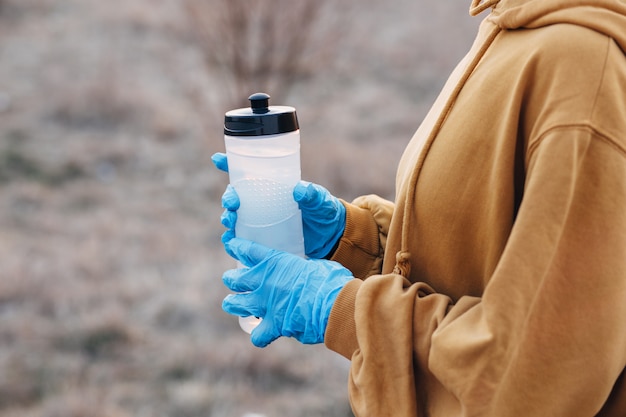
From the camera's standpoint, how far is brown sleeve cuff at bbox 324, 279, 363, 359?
4.75 feet

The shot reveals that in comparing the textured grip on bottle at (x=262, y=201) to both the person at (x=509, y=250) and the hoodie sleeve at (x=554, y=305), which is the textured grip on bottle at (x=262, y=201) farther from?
the hoodie sleeve at (x=554, y=305)

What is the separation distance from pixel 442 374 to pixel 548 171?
44 centimetres

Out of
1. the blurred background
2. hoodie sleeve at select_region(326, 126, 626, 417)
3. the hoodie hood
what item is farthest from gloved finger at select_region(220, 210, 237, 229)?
the blurred background

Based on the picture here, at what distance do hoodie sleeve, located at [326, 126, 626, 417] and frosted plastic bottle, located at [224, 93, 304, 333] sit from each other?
59cm

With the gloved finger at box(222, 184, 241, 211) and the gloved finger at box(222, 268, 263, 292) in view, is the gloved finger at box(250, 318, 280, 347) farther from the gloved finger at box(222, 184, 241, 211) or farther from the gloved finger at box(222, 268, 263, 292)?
the gloved finger at box(222, 184, 241, 211)

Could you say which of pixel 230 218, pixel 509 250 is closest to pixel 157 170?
pixel 230 218

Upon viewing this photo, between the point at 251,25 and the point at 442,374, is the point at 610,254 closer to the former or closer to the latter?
the point at 442,374

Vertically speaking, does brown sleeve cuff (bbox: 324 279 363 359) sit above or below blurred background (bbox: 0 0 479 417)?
above

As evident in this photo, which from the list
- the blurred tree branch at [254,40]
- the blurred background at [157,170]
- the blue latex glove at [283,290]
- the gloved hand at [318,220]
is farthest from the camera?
the blurred tree branch at [254,40]

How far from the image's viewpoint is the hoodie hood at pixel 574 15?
116 cm

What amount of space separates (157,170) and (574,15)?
573cm

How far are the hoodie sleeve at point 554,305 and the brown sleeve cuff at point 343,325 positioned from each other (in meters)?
0.23

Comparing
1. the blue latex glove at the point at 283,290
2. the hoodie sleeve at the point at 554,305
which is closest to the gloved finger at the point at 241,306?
the blue latex glove at the point at 283,290

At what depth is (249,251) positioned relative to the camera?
167 centimetres
